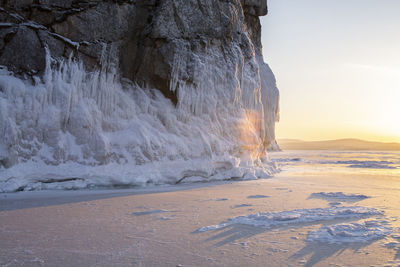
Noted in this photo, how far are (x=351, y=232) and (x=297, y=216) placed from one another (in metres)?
0.71

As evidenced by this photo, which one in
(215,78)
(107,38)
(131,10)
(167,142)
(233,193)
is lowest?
(233,193)

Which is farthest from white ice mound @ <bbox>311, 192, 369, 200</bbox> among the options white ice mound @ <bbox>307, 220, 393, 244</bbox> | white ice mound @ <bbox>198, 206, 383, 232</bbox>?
white ice mound @ <bbox>307, 220, 393, 244</bbox>

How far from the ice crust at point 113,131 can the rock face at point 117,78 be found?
1.0 inches

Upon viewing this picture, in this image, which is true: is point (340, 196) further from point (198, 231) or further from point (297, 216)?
point (198, 231)

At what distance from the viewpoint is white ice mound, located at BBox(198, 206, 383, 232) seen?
11.2 ft

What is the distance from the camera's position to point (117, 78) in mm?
7793

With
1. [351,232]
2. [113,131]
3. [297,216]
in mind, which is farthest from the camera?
[113,131]

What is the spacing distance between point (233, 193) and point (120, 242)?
3292 mm

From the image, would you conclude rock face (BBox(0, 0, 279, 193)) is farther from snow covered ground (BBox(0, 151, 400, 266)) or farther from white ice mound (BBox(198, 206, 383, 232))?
white ice mound (BBox(198, 206, 383, 232))

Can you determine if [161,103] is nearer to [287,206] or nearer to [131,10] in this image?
[131,10]

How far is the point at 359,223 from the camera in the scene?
334 centimetres

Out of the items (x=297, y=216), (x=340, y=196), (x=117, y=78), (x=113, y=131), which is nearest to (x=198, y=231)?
(x=297, y=216)

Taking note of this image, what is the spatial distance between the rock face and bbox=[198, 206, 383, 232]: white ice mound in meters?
3.66

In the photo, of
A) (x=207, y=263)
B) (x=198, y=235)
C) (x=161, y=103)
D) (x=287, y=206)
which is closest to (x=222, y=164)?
(x=161, y=103)
